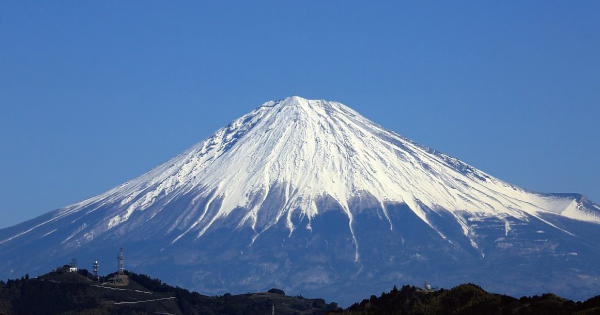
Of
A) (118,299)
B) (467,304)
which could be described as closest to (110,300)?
(118,299)

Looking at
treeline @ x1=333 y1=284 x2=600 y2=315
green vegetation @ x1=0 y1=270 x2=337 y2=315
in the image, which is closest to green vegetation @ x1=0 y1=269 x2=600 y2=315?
green vegetation @ x1=0 y1=270 x2=337 y2=315

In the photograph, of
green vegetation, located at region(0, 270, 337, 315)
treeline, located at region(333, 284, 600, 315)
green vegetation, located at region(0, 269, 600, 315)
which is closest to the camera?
treeline, located at region(333, 284, 600, 315)

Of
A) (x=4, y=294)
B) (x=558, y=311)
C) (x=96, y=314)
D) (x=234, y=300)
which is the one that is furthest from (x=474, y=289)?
(x=234, y=300)

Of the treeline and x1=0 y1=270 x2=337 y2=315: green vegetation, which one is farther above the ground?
x1=0 y1=270 x2=337 y2=315: green vegetation

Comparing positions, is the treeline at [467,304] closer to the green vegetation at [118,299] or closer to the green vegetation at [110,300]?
the green vegetation at [118,299]

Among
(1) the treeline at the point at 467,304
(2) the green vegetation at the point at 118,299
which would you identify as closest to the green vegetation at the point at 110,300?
(2) the green vegetation at the point at 118,299

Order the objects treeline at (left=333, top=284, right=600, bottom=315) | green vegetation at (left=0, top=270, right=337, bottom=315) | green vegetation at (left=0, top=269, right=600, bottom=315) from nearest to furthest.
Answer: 1. treeline at (left=333, top=284, right=600, bottom=315)
2. green vegetation at (left=0, top=270, right=337, bottom=315)
3. green vegetation at (left=0, top=269, right=600, bottom=315)

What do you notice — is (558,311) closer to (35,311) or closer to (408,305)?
(408,305)

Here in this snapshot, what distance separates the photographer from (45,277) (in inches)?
4690

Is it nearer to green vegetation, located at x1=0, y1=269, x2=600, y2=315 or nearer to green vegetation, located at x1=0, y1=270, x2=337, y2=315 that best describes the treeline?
green vegetation, located at x1=0, y1=269, x2=600, y2=315

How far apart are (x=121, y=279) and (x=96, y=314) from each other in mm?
15493

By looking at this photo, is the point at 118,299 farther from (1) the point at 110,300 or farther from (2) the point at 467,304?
(2) the point at 467,304

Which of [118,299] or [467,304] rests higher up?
[118,299]

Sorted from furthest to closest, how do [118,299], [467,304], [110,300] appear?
[118,299] → [110,300] → [467,304]
